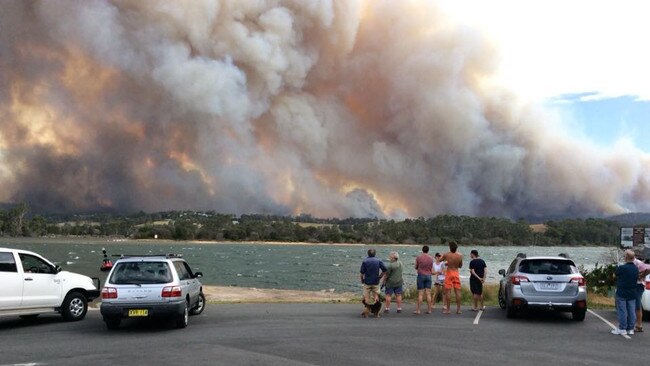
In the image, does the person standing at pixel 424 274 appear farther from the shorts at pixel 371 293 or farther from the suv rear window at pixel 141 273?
the suv rear window at pixel 141 273

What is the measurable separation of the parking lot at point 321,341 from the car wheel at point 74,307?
0.27 meters

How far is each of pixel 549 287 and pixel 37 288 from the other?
39.1ft

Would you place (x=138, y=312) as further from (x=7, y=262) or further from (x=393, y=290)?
(x=393, y=290)

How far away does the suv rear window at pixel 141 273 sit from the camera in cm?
1291

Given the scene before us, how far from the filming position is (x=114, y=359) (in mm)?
9820

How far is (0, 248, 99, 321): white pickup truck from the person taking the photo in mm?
13227

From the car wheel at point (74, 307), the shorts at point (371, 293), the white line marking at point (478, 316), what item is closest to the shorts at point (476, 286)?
the white line marking at point (478, 316)

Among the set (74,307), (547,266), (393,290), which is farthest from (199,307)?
(547,266)

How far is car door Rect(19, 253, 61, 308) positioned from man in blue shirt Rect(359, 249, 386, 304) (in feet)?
24.4

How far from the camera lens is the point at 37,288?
1379 cm

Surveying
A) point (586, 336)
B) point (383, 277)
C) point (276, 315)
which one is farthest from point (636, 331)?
point (276, 315)

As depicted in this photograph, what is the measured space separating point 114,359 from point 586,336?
9.23 metres

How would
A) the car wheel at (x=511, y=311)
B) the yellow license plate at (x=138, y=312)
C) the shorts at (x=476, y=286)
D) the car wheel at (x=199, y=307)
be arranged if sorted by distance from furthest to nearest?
the shorts at (x=476, y=286) < the car wheel at (x=199, y=307) < the car wheel at (x=511, y=311) < the yellow license plate at (x=138, y=312)

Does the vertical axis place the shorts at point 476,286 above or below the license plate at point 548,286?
below
